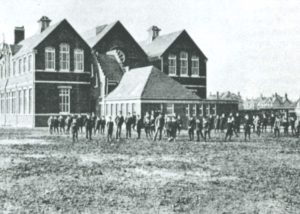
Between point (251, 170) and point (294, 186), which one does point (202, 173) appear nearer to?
point (251, 170)

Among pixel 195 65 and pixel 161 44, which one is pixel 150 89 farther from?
pixel 161 44

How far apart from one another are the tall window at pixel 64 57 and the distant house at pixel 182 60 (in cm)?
1105

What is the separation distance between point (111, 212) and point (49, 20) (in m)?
48.0

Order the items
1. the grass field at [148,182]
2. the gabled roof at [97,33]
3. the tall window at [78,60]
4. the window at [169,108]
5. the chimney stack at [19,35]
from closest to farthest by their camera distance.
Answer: the grass field at [148,182], the window at [169,108], the tall window at [78,60], the gabled roof at [97,33], the chimney stack at [19,35]

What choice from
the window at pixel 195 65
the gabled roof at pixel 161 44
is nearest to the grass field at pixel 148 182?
the gabled roof at pixel 161 44

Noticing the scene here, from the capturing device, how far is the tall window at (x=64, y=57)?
47812mm

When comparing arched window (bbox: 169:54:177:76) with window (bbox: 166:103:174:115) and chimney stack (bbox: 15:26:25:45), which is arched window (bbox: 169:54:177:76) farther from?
chimney stack (bbox: 15:26:25:45)

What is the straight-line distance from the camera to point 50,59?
47406 millimetres

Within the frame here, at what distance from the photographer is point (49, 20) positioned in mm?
54188

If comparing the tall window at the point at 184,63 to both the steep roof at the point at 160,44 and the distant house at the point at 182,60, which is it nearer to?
the distant house at the point at 182,60

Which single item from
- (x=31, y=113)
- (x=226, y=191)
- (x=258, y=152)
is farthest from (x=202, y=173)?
(x=31, y=113)

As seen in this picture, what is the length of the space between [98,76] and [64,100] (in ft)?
14.2

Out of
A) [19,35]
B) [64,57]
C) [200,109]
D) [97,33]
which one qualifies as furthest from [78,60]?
[19,35]

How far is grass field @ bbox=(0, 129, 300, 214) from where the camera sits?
9.48 metres
